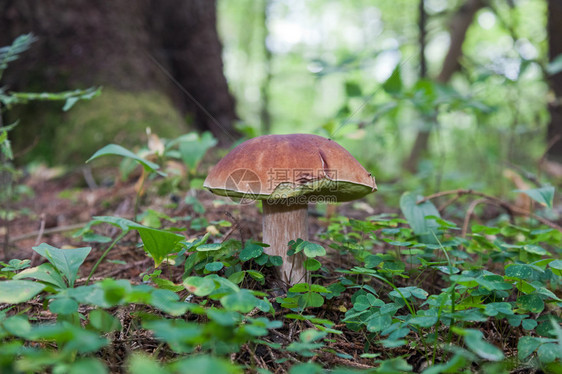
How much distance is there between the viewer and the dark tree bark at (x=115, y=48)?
13.2 feet

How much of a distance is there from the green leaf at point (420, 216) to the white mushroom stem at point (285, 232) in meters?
0.67

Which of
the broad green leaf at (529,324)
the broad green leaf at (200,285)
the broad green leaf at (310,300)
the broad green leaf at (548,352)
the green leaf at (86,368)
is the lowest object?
the broad green leaf at (529,324)

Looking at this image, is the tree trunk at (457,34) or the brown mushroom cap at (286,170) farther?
the tree trunk at (457,34)

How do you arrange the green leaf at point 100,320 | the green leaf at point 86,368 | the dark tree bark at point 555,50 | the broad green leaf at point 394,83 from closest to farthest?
1. the green leaf at point 86,368
2. the green leaf at point 100,320
3. the broad green leaf at point 394,83
4. the dark tree bark at point 555,50

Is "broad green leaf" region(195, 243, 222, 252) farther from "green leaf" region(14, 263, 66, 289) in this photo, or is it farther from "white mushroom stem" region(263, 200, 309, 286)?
"green leaf" region(14, 263, 66, 289)

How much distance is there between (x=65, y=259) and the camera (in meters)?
1.30

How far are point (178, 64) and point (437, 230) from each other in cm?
444

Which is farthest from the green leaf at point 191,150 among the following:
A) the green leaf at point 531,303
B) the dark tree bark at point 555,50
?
the dark tree bark at point 555,50

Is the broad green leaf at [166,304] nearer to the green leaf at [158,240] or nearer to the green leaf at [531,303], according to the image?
the green leaf at [158,240]

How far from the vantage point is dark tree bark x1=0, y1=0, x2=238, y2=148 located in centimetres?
403

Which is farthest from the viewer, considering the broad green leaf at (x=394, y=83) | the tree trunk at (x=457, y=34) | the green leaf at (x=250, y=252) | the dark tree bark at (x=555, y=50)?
the tree trunk at (x=457, y=34)

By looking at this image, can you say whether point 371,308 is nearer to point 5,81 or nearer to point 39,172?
point 39,172

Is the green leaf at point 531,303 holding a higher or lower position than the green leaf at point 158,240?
lower

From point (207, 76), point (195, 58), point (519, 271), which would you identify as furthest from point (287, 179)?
point (195, 58)
